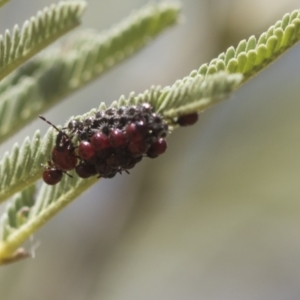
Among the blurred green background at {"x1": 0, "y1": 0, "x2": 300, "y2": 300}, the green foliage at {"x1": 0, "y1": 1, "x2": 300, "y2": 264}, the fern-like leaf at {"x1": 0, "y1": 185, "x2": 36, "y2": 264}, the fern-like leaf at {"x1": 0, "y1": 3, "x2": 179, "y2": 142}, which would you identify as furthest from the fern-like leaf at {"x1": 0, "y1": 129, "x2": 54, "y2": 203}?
the blurred green background at {"x1": 0, "y1": 0, "x2": 300, "y2": 300}

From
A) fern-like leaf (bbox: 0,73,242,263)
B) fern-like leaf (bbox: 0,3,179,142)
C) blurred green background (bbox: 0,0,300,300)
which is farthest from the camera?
blurred green background (bbox: 0,0,300,300)

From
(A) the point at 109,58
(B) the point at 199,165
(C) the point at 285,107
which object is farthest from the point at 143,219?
(A) the point at 109,58

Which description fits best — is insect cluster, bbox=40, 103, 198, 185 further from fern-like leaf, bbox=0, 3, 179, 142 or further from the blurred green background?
the blurred green background

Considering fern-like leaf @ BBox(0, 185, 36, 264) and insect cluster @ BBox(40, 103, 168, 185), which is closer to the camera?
insect cluster @ BBox(40, 103, 168, 185)

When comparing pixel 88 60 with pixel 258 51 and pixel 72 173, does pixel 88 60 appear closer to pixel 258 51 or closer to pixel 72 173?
pixel 72 173

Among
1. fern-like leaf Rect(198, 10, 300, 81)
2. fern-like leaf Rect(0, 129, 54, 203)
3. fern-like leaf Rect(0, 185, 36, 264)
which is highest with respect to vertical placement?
fern-like leaf Rect(198, 10, 300, 81)

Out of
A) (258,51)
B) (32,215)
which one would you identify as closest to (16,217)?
→ (32,215)

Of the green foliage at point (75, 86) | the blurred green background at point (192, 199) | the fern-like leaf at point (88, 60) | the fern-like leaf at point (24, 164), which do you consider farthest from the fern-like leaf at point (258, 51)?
the blurred green background at point (192, 199)
